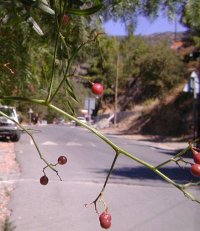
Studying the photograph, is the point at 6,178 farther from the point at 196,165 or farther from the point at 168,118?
the point at 168,118

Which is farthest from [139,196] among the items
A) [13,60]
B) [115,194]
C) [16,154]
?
[16,154]

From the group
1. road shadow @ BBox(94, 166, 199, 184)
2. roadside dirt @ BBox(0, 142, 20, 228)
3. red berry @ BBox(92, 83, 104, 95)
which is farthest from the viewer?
road shadow @ BBox(94, 166, 199, 184)

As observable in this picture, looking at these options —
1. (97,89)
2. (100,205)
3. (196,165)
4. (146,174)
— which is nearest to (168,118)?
(146,174)

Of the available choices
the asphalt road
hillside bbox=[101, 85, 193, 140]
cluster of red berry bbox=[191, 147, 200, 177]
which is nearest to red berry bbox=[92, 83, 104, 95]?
cluster of red berry bbox=[191, 147, 200, 177]

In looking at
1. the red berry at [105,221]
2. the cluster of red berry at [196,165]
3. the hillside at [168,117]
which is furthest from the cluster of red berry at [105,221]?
the hillside at [168,117]

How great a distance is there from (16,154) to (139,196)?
9338 mm

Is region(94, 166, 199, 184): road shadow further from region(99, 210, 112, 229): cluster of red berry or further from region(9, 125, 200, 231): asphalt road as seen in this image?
region(99, 210, 112, 229): cluster of red berry

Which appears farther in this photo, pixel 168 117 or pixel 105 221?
pixel 168 117

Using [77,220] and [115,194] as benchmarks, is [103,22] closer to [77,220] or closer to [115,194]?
[77,220]

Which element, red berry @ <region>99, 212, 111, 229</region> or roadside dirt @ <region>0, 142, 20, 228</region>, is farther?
roadside dirt @ <region>0, 142, 20, 228</region>

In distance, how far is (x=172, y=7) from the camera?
4.96 metres

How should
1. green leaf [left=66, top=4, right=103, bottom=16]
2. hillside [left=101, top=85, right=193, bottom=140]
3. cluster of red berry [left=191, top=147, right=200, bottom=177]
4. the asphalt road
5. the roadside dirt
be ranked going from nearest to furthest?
cluster of red berry [left=191, top=147, right=200, bottom=177] → green leaf [left=66, top=4, right=103, bottom=16] → the asphalt road → the roadside dirt → hillside [left=101, top=85, right=193, bottom=140]

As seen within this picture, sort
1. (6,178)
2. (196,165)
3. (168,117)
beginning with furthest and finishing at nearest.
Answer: (168,117) < (6,178) < (196,165)

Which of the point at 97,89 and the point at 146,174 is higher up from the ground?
the point at 97,89
